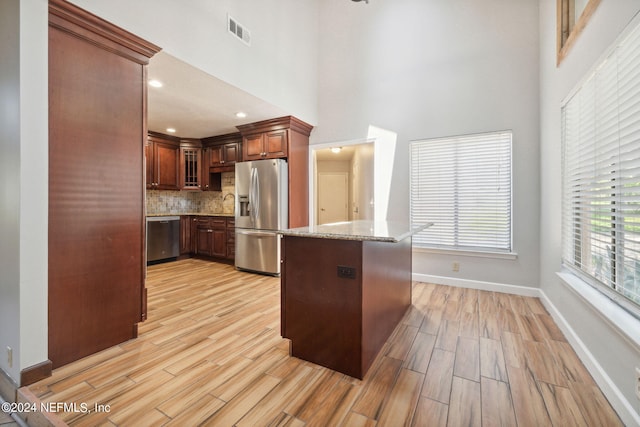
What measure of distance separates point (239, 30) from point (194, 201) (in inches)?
156

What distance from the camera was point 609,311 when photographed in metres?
1.49

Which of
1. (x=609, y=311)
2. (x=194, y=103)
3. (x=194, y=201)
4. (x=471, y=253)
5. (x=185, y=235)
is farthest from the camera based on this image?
(x=194, y=201)

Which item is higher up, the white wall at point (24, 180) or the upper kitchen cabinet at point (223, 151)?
the upper kitchen cabinet at point (223, 151)

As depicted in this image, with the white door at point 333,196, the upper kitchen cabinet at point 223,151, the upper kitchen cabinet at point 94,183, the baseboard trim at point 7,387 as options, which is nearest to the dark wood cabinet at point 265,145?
the upper kitchen cabinet at point 223,151

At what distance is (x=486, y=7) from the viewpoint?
11.0ft

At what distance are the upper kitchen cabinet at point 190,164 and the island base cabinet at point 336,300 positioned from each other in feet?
13.6

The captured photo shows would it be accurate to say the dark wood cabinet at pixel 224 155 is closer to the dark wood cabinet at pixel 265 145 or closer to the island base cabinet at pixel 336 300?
the dark wood cabinet at pixel 265 145

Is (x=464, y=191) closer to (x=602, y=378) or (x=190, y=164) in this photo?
(x=602, y=378)

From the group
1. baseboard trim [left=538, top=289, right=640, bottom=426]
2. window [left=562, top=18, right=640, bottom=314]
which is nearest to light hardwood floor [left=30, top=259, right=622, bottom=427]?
baseboard trim [left=538, top=289, right=640, bottom=426]

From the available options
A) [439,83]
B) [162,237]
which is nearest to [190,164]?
[162,237]

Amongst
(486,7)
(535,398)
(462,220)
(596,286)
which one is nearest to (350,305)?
(535,398)

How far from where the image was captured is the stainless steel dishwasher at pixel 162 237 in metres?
4.62

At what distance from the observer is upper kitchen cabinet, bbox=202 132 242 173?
480 cm

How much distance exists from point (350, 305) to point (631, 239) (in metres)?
1.50
